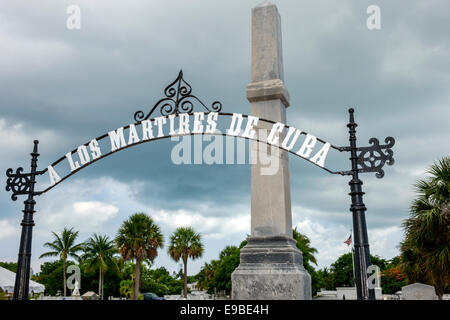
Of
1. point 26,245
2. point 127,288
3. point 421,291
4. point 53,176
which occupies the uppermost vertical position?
point 53,176

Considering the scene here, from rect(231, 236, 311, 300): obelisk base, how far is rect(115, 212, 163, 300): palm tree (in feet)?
124

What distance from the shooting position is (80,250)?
2295 inches

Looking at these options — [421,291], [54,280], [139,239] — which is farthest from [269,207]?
[54,280]

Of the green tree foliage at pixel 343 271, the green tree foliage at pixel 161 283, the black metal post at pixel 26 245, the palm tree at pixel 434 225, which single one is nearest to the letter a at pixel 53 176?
the black metal post at pixel 26 245

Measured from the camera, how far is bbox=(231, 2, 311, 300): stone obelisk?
8039 mm

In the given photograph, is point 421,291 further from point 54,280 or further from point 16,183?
point 54,280

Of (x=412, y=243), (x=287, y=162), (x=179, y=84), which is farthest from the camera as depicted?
(x=412, y=243)

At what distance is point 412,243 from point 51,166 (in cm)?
1303

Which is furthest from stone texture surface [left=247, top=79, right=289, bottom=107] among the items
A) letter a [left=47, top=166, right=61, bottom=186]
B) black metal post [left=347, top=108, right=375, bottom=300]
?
letter a [left=47, top=166, right=61, bottom=186]

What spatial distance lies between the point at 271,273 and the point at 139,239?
1509 inches

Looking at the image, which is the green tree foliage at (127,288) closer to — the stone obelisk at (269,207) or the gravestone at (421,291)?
the gravestone at (421,291)

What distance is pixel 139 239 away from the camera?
1750 inches

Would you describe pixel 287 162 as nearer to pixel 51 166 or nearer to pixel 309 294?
pixel 309 294
